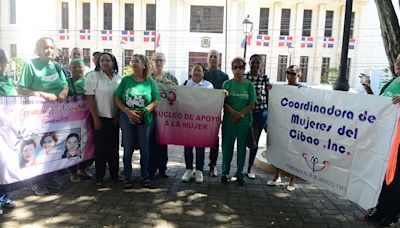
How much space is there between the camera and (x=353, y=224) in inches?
151

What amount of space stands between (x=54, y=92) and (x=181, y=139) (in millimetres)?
1832

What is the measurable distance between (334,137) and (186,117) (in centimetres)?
207

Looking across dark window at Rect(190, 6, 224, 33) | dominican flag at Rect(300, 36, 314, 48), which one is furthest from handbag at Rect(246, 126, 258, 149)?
dominican flag at Rect(300, 36, 314, 48)

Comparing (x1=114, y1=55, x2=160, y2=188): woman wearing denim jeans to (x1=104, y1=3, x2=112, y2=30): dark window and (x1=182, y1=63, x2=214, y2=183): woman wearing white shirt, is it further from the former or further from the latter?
A: (x1=104, y1=3, x2=112, y2=30): dark window

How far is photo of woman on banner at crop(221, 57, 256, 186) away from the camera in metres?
4.78

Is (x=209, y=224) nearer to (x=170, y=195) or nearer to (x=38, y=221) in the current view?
(x=170, y=195)

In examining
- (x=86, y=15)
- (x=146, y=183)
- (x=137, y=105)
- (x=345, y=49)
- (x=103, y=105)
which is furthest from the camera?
(x=86, y=15)

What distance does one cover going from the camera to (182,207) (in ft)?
13.5

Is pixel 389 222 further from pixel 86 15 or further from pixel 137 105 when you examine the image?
pixel 86 15

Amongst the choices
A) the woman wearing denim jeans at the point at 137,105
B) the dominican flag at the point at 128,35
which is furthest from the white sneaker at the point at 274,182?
the dominican flag at the point at 128,35

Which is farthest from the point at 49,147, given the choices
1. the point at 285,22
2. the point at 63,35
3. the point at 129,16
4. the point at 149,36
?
the point at 285,22

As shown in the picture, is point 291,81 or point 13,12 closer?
point 291,81

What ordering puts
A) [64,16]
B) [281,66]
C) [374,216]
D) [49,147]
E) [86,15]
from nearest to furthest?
[374,216] → [49,147] → [86,15] → [64,16] → [281,66]

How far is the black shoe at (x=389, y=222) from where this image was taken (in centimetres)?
378
